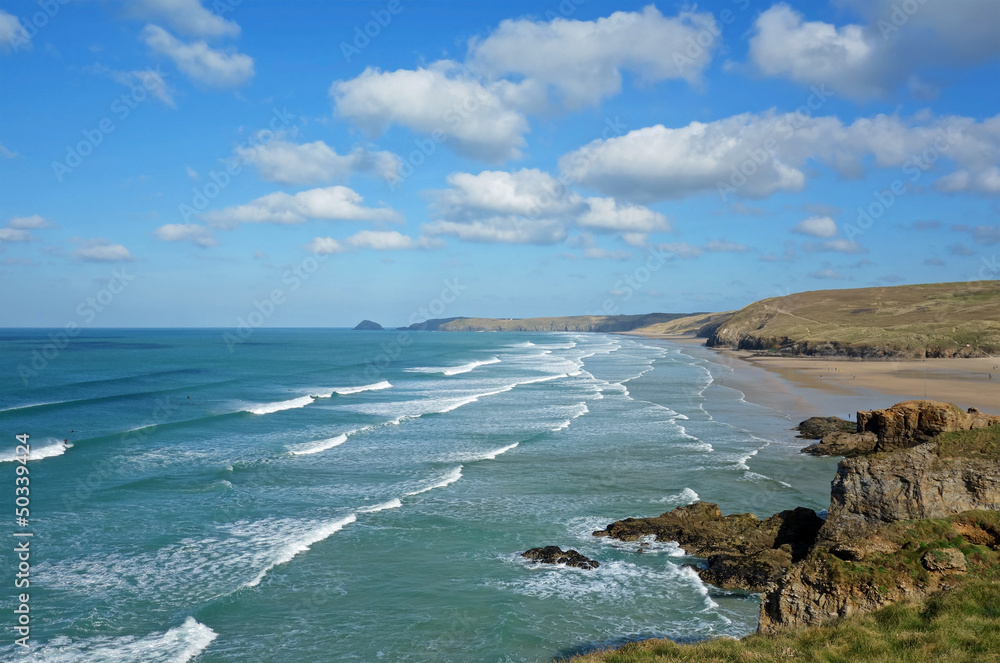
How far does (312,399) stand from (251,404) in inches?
205

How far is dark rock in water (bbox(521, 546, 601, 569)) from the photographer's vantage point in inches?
709

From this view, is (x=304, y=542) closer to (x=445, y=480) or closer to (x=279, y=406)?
(x=445, y=480)

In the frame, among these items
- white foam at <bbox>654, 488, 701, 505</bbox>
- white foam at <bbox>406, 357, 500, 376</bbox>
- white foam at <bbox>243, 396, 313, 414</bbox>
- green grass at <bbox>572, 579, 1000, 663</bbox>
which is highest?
green grass at <bbox>572, 579, 1000, 663</bbox>

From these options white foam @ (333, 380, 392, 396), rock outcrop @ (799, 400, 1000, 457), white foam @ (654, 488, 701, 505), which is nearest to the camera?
rock outcrop @ (799, 400, 1000, 457)

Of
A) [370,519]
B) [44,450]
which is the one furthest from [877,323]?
[44,450]

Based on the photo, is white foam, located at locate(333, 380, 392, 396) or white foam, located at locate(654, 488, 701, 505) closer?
white foam, located at locate(654, 488, 701, 505)

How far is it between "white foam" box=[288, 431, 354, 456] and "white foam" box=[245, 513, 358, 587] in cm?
1147

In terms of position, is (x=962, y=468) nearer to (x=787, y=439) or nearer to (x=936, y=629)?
(x=936, y=629)

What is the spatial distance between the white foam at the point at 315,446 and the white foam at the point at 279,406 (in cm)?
1299

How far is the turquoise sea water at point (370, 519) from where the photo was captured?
14.5 metres

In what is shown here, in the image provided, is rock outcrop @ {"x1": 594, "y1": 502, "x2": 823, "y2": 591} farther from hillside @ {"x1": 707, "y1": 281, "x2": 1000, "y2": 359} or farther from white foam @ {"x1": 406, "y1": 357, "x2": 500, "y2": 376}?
hillside @ {"x1": 707, "y1": 281, "x2": 1000, "y2": 359}

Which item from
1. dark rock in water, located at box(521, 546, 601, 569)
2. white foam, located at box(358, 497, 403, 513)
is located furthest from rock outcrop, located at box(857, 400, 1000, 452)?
white foam, located at box(358, 497, 403, 513)

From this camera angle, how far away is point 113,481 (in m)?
27.4

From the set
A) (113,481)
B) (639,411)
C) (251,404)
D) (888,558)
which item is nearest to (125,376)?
(251,404)
